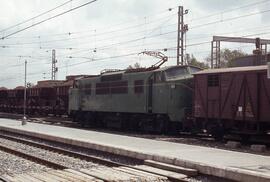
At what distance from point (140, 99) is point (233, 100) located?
640 cm

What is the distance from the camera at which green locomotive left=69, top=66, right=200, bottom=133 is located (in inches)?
882

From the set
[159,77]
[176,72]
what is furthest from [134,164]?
[176,72]

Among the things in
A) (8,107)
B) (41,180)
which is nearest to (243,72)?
(41,180)

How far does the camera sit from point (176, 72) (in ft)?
76.6

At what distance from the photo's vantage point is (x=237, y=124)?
1905 cm

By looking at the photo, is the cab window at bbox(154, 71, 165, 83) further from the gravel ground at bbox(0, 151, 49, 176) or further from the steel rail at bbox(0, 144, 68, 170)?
the gravel ground at bbox(0, 151, 49, 176)

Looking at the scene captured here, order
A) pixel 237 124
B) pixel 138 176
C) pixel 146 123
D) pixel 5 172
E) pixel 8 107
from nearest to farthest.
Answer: pixel 138 176
pixel 5 172
pixel 237 124
pixel 146 123
pixel 8 107

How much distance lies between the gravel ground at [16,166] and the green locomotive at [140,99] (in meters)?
8.39

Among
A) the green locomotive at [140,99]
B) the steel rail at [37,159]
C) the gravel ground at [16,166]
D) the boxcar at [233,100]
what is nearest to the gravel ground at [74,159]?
the gravel ground at [16,166]

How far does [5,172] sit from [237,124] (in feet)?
32.0

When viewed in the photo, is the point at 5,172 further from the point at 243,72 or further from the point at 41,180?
the point at 243,72

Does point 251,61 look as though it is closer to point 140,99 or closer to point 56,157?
point 140,99

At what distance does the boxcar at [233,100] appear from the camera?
17938 millimetres

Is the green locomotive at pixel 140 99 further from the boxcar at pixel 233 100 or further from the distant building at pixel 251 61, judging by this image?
the distant building at pixel 251 61
